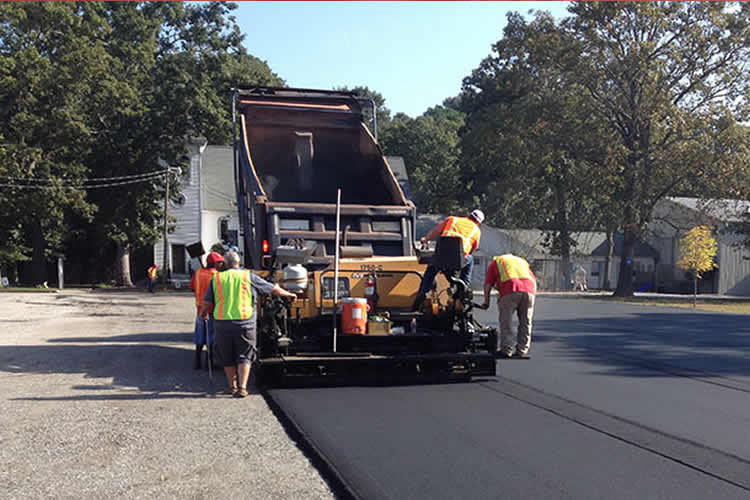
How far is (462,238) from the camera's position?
940 centimetres

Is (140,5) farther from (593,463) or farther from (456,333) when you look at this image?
(593,463)

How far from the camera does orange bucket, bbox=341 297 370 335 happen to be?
898cm

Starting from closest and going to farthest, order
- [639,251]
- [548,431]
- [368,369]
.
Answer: [548,431]
[368,369]
[639,251]

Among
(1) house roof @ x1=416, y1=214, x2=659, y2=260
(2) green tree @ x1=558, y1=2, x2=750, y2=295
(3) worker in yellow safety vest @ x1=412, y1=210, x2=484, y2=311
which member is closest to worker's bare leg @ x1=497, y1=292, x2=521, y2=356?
(3) worker in yellow safety vest @ x1=412, y1=210, x2=484, y2=311

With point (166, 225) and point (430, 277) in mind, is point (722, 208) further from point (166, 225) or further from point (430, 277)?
point (430, 277)

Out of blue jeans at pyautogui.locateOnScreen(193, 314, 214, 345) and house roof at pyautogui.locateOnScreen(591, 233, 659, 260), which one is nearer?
blue jeans at pyautogui.locateOnScreen(193, 314, 214, 345)

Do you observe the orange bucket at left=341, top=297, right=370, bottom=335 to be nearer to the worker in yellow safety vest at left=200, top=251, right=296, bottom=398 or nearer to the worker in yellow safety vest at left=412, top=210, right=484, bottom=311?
the worker in yellow safety vest at left=200, top=251, right=296, bottom=398

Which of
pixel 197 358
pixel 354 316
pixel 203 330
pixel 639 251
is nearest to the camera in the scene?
pixel 354 316

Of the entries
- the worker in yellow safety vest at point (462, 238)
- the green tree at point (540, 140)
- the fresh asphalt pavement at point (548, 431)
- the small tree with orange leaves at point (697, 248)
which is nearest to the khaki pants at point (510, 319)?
the fresh asphalt pavement at point (548, 431)

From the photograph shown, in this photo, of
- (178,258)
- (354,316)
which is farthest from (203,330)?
(178,258)

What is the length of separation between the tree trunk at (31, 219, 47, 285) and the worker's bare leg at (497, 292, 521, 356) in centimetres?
3354

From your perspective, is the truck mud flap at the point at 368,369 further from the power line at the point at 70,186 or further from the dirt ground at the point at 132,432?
the power line at the point at 70,186

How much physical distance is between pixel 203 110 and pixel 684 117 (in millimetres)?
21204

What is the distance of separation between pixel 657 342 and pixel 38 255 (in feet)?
107
